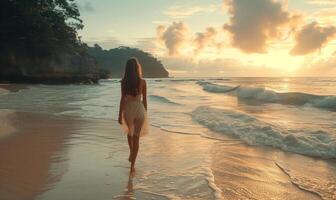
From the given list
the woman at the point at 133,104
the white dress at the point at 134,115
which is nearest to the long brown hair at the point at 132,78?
the woman at the point at 133,104

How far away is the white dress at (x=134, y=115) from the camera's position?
20.1 ft

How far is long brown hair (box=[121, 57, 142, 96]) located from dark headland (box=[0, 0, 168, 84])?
38.6 meters

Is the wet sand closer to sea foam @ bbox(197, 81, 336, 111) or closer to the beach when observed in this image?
the beach

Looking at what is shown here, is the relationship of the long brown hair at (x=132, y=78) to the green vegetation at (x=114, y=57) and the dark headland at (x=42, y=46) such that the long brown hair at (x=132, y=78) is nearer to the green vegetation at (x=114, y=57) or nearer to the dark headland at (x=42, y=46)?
the dark headland at (x=42, y=46)

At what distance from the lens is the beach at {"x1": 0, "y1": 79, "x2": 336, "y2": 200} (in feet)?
16.2

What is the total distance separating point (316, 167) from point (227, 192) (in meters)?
2.35

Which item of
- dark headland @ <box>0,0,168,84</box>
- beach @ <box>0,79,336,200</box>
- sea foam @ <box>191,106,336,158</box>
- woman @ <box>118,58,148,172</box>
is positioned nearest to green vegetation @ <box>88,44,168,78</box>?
dark headland @ <box>0,0,168,84</box>

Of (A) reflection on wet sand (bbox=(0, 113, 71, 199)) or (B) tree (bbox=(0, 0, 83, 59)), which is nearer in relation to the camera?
(A) reflection on wet sand (bbox=(0, 113, 71, 199))

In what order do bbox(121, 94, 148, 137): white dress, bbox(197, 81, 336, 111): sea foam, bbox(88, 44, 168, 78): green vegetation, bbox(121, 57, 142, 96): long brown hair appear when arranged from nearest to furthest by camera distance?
bbox(121, 57, 142, 96): long brown hair, bbox(121, 94, 148, 137): white dress, bbox(197, 81, 336, 111): sea foam, bbox(88, 44, 168, 78): green vegetation

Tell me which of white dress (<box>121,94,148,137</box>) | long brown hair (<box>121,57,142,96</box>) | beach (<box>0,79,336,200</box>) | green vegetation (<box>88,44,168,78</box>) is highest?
green vegetation (<box>88,44,168,78</box>)

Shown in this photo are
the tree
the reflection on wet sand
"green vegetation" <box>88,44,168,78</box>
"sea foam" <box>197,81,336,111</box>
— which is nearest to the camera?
the reflection on wet sand

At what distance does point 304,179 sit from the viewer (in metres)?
5.79

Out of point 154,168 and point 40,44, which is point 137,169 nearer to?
point 154,168

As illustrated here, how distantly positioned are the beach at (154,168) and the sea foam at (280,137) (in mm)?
256
